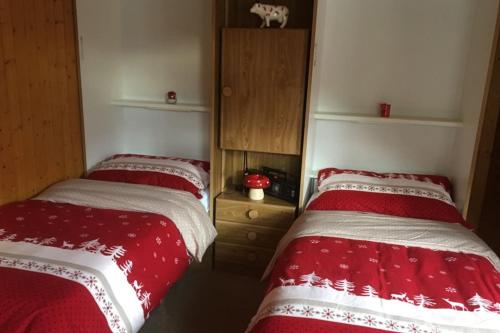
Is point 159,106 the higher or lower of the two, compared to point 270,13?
lower

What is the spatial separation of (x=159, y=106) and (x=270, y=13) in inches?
41.0

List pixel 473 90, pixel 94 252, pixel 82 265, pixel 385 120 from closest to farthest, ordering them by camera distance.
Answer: pixel 82 265
pixel 94 252
pixel 473 90
pixel 385 120

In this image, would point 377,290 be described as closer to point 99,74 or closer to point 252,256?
point 252,256

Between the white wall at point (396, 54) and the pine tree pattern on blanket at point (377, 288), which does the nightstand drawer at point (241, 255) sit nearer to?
the pine tree pattern on blanket at point (377, 288)

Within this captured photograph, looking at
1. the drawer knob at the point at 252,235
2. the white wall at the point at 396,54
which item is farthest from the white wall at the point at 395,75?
the drawer knob at the point at 252,235

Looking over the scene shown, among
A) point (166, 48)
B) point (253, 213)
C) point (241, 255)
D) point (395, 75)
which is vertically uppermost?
point (166, 48)

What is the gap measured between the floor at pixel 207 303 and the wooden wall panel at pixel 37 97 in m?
1.05

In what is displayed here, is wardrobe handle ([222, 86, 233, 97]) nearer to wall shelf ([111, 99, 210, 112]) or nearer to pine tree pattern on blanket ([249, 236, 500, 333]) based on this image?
wall shelf ([111, 99, 210, 112])

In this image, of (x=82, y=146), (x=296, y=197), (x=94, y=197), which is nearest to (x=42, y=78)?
(x=82, y=146)

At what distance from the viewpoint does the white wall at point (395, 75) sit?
247 cm

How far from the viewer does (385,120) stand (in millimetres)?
2551

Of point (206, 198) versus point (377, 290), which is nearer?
point (377, 290)

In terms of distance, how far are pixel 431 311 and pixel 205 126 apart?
1.97 metres

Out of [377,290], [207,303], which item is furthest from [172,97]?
[377,290]
